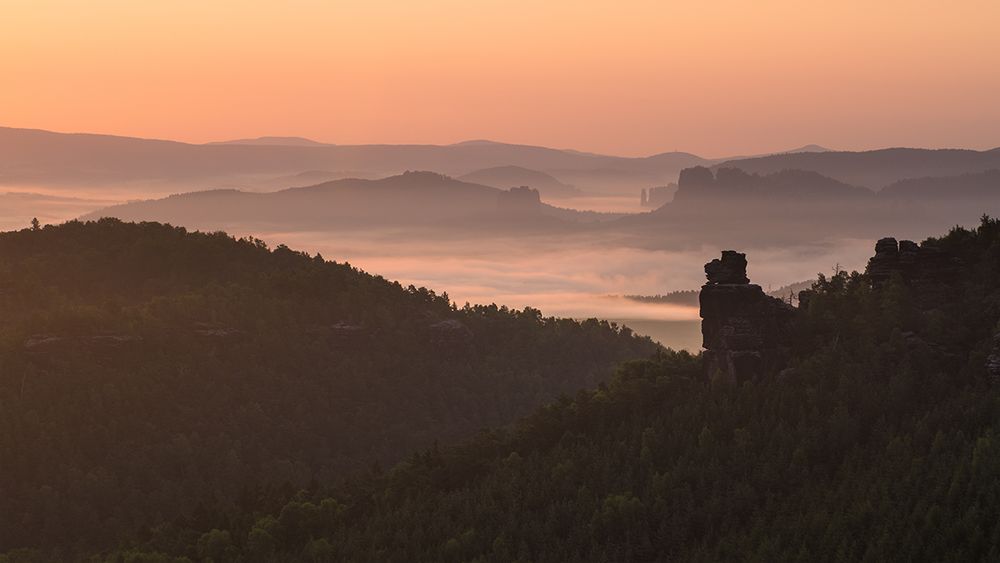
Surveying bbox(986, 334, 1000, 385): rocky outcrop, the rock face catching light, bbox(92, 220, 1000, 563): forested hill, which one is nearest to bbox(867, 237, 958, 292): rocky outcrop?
bbox(92, 220, 1000, 563): forested hill

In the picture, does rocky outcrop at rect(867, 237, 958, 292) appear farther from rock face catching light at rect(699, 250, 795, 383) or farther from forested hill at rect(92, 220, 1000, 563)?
rock face catching light at rect(699, 250, 795, 383)

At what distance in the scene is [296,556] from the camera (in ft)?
405

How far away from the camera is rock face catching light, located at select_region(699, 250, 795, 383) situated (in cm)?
13738

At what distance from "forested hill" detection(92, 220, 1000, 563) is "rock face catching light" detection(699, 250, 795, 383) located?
2.11 metres

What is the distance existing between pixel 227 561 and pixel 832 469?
56765 mm

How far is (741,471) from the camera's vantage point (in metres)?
119

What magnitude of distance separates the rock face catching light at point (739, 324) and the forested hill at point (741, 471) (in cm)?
211

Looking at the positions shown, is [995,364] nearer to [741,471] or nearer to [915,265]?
[915,265]

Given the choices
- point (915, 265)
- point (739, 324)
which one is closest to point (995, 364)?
point (915, 265)

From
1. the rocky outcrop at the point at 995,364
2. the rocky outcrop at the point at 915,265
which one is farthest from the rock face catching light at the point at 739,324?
the rocky outcrop at the point at 995,364

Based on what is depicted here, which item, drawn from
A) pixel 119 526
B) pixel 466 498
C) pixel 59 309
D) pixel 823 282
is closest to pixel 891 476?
pixel 466 498

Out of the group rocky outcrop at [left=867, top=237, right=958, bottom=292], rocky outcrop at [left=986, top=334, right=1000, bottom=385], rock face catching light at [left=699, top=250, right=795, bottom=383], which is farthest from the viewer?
rocky outcrop at [left=867, top=237, right=958, bottom=292]

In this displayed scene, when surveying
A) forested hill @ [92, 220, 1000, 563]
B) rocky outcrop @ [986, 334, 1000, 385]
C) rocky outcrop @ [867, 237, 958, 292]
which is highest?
rocky outcrop @ [867, 237, 958, 292]

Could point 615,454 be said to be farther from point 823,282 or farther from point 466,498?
point 823,282
